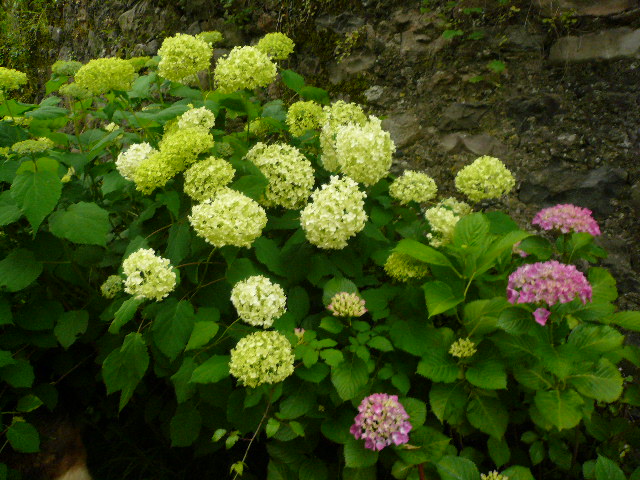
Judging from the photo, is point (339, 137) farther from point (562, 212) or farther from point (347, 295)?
point (562, 212)

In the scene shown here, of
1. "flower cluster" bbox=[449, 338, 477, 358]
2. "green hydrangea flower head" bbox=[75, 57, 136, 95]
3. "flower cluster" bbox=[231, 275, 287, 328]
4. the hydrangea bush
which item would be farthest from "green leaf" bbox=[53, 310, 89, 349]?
"flower cluster" bbox=[449, 338, 477, 358]

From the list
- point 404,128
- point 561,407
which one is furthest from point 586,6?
point 561,407

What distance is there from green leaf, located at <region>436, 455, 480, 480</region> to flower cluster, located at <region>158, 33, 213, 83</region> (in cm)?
212

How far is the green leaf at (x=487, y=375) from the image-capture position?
169 cm

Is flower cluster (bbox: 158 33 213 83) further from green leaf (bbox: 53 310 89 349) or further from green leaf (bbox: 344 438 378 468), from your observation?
green leaf (bbox: 344 438 378 468)

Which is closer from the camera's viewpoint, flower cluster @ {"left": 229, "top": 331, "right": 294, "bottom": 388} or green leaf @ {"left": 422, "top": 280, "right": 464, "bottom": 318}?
flower cluster @ {"left": 229, "top": 331, "right": 294, "bottom": 388}

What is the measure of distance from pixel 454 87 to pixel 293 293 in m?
2.07

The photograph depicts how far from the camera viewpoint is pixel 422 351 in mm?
1812

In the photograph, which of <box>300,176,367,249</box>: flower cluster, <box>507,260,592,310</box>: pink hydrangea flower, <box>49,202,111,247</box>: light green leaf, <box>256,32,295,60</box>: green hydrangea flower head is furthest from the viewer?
<box>256,32,295,60</box>: green hydrangea flower head

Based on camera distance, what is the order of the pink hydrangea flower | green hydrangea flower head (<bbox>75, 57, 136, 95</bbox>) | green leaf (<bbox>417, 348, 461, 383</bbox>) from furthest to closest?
green hydrangea flower head (<bbox>75, 57, 136, 95</bbox>), green leaf (<bbox>417, 348, 461, 383</bbox>), the pink hydrangea flower

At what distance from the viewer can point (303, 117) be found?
8.46ft

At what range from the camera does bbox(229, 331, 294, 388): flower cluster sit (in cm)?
160

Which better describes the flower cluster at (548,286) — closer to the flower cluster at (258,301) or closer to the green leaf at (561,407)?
the green leaf at (561,407)

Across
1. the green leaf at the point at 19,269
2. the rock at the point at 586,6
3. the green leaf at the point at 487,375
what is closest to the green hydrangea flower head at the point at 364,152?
the green leaf at the point at 487,375
